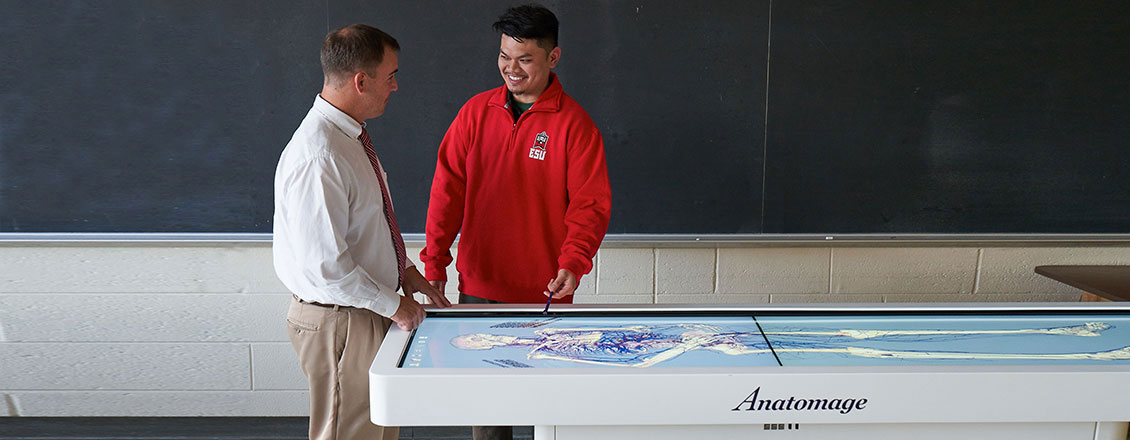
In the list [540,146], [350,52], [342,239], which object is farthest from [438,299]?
[350,52]

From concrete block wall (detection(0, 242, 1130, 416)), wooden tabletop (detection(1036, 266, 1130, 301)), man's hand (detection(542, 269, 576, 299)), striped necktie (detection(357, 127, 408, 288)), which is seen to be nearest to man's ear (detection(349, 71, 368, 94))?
striped necktie (detection(357, 127, 408, 288))

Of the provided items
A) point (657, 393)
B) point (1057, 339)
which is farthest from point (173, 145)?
point (1057, 339)

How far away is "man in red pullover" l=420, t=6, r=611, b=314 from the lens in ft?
7.73

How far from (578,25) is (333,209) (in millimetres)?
1283

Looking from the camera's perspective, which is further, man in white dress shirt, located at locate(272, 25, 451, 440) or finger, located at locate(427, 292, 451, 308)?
finger, located at locate(427, 292, 451, 308)

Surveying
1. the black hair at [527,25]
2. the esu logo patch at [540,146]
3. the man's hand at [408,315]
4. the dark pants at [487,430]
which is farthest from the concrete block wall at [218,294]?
the man's hand at [408,315]

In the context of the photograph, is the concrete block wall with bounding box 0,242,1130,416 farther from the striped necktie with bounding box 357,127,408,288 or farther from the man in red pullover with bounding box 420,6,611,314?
the striped necktie with bounding box 357,127,408,288

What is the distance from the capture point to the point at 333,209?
1.88 meters

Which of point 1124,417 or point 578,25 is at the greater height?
point 578,25

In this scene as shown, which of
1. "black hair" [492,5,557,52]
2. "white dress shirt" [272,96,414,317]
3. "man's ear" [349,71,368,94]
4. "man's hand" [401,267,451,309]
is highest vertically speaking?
"black hair" [492,5,557,52]

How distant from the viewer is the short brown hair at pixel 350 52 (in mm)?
1929

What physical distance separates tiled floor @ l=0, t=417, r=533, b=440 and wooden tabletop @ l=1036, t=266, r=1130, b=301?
1827mm

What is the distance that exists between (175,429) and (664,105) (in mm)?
2084

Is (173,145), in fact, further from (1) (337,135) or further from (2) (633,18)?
(2) (633,18)
